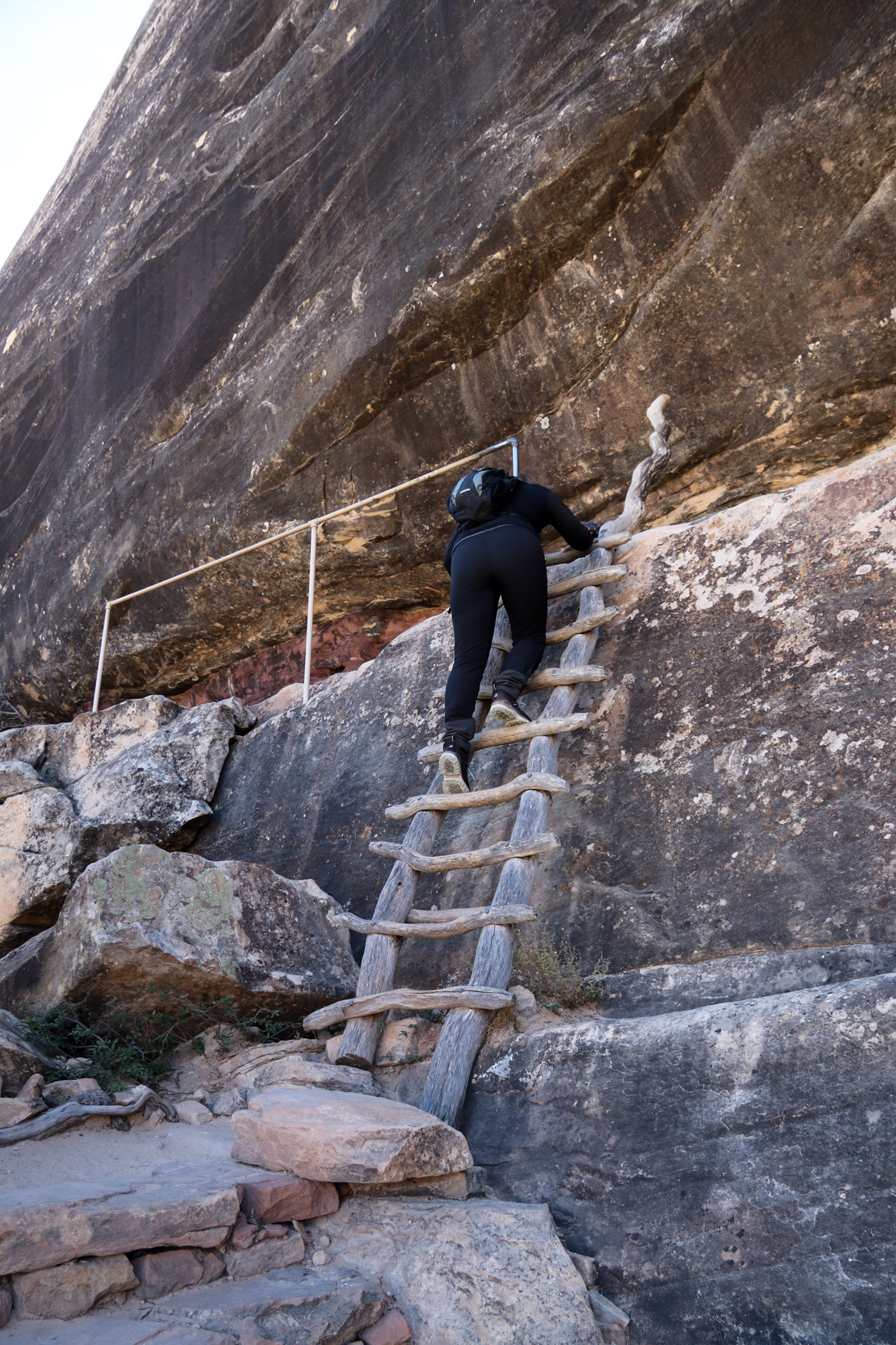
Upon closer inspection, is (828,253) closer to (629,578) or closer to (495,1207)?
(629,578)

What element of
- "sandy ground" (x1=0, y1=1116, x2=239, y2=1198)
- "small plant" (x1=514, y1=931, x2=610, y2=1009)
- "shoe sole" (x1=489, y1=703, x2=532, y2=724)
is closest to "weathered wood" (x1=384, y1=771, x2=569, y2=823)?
"shoe sole" (x1=489, y1=703, x2=532, y2=724)

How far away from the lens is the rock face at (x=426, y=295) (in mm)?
5383

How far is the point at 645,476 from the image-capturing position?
5605mm

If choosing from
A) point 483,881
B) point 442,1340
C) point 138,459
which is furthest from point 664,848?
point 138,459

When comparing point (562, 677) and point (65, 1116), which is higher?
point (65, 1116)

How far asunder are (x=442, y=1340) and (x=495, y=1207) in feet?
1.18

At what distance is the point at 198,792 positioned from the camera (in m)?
5.88

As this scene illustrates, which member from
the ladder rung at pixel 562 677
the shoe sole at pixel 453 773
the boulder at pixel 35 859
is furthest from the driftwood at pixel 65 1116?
the boulder at pixel 35 859

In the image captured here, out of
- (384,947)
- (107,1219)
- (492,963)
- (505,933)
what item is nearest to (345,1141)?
(107,1219)

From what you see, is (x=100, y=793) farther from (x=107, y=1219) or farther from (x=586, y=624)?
(x=107, y=1219)

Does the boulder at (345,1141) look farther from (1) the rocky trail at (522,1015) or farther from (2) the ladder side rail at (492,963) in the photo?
(2) the ladder side rail at (492,963)

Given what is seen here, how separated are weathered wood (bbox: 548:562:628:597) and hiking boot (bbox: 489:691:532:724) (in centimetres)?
81

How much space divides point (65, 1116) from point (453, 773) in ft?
6.15

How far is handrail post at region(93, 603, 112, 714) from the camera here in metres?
7.82
